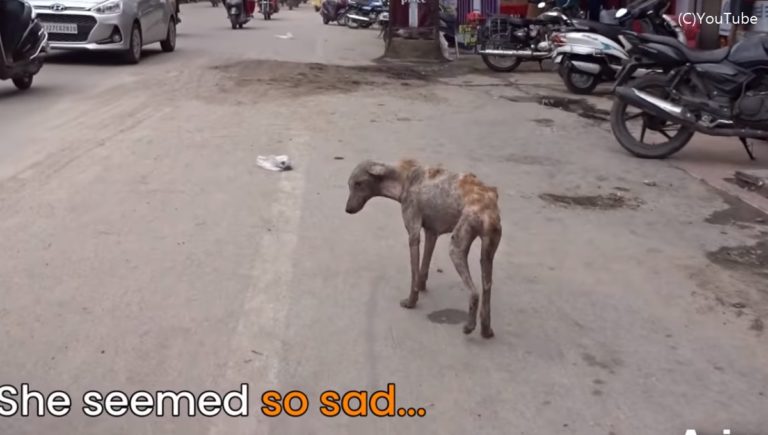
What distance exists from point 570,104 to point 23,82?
756 centimetres

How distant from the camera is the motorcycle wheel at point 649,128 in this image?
8.15 meters

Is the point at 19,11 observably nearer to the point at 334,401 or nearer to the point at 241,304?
the point at 241,304

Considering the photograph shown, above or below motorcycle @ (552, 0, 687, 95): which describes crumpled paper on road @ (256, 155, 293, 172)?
below

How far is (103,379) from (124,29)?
1188cm

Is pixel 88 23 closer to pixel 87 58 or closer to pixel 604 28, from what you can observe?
pixel 87 58

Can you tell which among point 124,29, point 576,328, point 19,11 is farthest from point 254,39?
point 576,328

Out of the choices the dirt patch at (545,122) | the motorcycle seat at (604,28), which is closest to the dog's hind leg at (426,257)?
the dirt patch at (545,122)

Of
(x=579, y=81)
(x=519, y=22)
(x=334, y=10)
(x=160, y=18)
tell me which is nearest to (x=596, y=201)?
(x=579, y=81)

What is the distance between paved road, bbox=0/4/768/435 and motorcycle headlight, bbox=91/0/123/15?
5361 millimetres

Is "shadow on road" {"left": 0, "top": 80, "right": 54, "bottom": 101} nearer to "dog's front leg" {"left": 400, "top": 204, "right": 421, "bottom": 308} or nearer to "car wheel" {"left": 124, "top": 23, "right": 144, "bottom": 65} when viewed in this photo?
"car wheel" {"left": 124, "top": 23, "right": 144, "bottom": 65}

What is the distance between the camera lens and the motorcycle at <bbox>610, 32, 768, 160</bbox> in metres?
7.64

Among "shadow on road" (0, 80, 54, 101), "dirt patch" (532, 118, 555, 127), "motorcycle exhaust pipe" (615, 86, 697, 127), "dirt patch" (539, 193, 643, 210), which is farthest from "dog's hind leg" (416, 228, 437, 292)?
"shadow on road" (0, 80, 54, 101)

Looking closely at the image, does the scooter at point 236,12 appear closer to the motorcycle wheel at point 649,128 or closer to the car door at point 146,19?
the car door at point 146,19

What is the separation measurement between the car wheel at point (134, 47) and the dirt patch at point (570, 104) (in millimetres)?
6773
